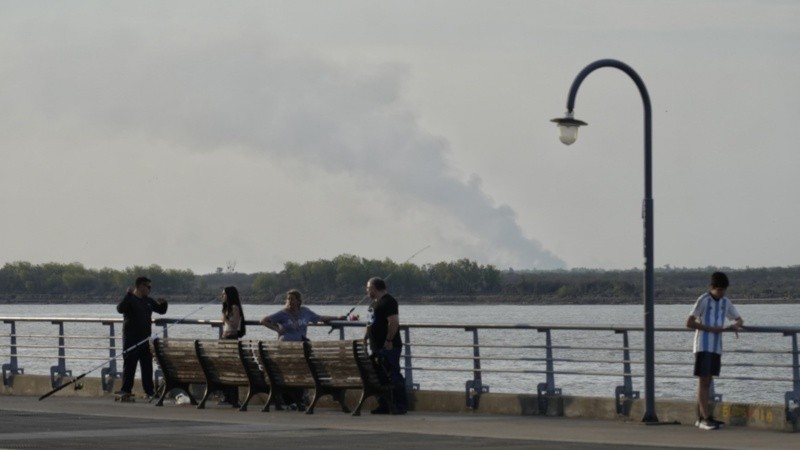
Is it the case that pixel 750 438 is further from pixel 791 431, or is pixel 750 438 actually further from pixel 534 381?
pixel 534 381

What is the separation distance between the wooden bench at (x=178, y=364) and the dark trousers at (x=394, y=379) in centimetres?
268

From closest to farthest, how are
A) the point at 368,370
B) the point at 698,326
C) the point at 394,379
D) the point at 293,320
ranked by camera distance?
the point at 698,326 < the point at 368,370 < the point at 394,379 < the point at 293,320

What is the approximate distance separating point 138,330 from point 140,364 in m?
0.52

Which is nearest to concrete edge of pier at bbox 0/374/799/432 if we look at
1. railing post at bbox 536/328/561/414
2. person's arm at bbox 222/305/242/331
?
railing post at bbox 536/328/561/414

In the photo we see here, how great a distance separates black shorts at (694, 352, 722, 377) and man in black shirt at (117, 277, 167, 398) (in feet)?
25.8

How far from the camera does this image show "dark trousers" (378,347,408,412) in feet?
67.6

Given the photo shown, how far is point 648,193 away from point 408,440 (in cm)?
426

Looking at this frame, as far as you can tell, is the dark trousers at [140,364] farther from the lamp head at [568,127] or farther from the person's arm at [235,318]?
the lamp head at [568,127]

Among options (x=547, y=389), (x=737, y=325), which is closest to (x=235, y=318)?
(x=547, y=389)

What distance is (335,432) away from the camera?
60.0 ft

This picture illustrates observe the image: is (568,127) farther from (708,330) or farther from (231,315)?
(231,315)

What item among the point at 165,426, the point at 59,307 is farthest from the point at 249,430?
the point at 59,307

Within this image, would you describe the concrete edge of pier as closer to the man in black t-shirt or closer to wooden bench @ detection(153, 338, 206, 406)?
wooden bench @ detection(153, 338, 206, 406)

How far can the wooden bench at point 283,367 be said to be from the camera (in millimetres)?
21188
